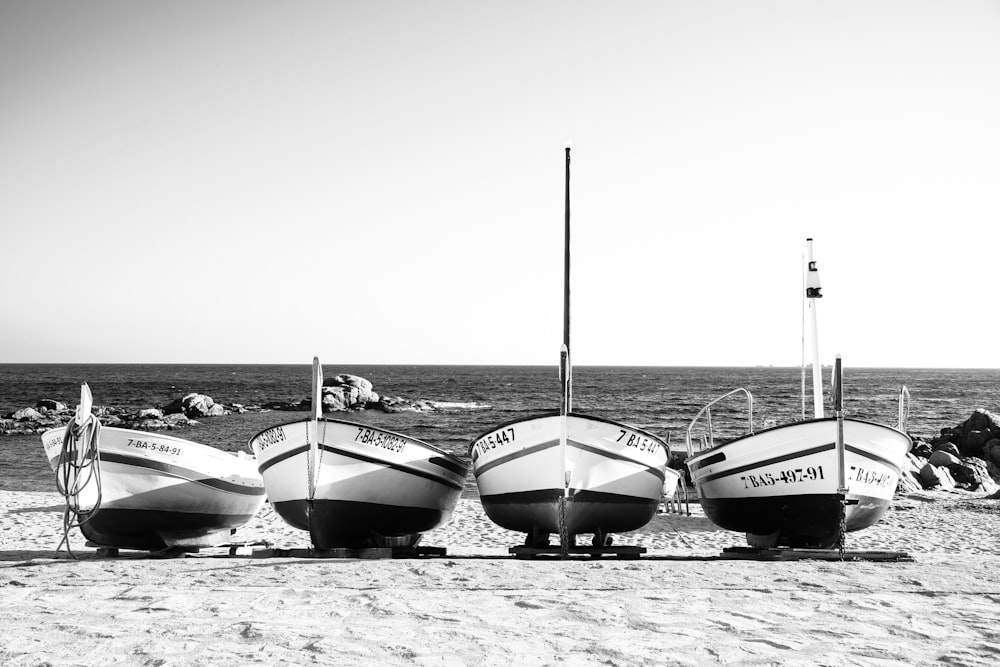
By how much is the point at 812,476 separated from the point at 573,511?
281 centimetres

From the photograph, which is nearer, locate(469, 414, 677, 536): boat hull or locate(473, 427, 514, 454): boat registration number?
locate(469, 414, 677, 536): boat hull

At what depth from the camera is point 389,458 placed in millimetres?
9812

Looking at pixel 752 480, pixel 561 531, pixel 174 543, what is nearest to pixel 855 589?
pixel 752 480

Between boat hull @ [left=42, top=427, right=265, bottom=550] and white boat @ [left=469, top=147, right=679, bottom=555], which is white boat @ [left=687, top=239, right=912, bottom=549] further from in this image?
boat hull @ [left=42, top=427, right=265, bottom=550]

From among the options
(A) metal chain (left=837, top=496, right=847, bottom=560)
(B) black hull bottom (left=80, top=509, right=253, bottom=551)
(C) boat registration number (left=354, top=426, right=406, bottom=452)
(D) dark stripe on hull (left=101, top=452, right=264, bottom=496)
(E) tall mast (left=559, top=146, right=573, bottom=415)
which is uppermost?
(E) tall mast (left=559, top=146, right=573, bottom=415)

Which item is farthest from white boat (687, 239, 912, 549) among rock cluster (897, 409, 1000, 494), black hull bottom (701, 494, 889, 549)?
rock cluster (897, 409, 1000, 494)

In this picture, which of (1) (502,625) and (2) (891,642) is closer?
(2) (891,642)

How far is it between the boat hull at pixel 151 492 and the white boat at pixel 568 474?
145 inches

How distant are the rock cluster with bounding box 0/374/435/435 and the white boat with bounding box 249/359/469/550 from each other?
26.1 meters

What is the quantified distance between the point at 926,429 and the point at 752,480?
37.7 meters

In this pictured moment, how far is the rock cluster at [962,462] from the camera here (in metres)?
19.7

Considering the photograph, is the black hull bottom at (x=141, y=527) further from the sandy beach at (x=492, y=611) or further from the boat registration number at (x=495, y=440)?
the boat registration number at (x=495, y=440)

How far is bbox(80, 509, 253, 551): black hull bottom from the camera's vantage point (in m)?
9.98

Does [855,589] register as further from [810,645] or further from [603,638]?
[603,638]
